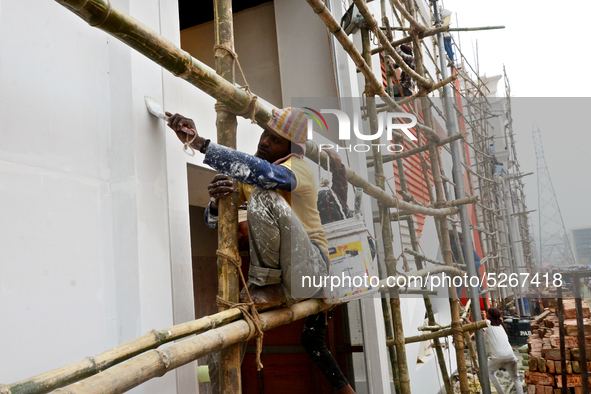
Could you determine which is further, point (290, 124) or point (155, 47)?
point (290, 124)

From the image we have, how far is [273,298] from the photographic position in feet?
7.30

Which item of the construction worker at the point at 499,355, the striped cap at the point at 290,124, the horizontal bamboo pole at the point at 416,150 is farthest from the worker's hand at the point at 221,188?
the construction worker at the point at 499,355

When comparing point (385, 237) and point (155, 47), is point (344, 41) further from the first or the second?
point (155, 47)

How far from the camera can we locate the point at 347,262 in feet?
8.44

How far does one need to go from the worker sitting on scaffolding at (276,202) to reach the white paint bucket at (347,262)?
Answer: 73mm

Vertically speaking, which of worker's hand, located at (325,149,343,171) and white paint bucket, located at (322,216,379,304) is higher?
worker's hand, located at (325,149,343,171)

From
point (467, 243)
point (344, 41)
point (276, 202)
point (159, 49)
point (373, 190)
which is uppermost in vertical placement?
point (344, 41)

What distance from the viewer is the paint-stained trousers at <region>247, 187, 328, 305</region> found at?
7.07ft

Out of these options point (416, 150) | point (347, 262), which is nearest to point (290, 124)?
point (347, 262)

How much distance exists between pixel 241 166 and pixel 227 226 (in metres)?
0.33

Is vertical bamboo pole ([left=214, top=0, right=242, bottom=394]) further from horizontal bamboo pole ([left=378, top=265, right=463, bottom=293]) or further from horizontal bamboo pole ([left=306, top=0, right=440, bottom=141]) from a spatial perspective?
horizontal bamboo pole ([left=378, top=265, right=463, bottom=293])

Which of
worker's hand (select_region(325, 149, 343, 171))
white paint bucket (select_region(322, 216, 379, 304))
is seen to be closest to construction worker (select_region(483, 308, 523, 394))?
worker's hand (select_region(325, 149, 343, 171))

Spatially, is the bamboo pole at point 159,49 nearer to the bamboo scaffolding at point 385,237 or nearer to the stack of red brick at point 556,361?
the bamboo scaffolding at point 385,237

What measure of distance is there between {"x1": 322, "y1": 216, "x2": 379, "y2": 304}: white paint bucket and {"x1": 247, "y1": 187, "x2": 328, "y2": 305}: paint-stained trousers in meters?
0.34
